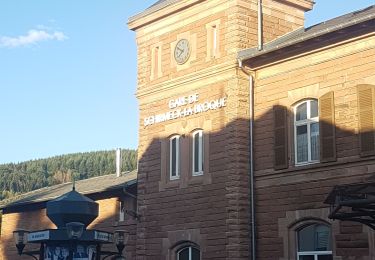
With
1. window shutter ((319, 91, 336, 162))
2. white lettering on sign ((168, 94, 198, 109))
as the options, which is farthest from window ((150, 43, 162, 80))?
window shutter ((319, 91, 336, 162))

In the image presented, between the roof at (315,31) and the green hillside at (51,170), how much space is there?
71540 millimetres

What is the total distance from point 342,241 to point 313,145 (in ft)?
9.13

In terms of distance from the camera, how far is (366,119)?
1689 centimetres

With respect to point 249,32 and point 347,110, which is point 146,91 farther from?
point 347,110

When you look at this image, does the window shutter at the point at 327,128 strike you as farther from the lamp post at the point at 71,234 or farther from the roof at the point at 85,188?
the roof at the point at 85,188

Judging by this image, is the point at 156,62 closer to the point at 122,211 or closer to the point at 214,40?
the point at 214,40

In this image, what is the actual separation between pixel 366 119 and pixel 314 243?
354 cm

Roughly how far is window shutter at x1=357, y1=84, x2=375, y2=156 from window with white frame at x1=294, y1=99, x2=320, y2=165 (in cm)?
149

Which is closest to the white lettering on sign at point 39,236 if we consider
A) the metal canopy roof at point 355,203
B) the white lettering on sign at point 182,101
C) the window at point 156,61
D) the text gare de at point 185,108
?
the metal canopy roof at point 355,203

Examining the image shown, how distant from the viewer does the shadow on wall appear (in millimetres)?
17594

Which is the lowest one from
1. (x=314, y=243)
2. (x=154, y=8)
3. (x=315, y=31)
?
(x=314, y=243)

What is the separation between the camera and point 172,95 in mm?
22078

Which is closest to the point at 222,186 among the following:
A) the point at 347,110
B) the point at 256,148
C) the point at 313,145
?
the point at 256,148

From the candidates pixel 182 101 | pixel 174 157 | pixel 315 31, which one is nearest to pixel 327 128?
pixel 315 31
